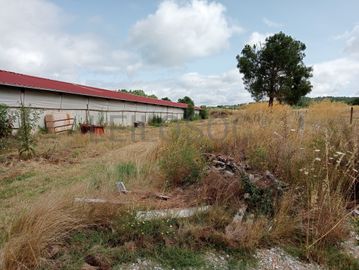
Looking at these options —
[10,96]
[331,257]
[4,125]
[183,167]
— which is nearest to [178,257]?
[331,257]

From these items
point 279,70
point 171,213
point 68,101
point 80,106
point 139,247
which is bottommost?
point 139,247

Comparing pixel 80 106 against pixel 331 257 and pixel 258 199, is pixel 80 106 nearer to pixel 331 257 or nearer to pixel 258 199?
pixel 258 199

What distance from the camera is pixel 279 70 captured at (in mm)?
23766

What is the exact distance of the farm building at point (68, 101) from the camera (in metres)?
11.2

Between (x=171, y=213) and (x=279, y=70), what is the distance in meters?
23.9

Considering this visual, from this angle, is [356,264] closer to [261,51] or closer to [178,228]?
[178,228]

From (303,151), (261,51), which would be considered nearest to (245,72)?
(261,51)

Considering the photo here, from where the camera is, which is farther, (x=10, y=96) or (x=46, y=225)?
(x=10, y=96)

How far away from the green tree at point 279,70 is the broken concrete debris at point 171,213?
72.4 ft

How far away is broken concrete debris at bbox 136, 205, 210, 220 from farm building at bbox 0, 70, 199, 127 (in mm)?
7260

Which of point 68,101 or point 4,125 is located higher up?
point 68,101

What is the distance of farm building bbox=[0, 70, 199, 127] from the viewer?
36.8 ft

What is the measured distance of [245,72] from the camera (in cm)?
2486

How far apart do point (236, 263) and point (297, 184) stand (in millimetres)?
1587
